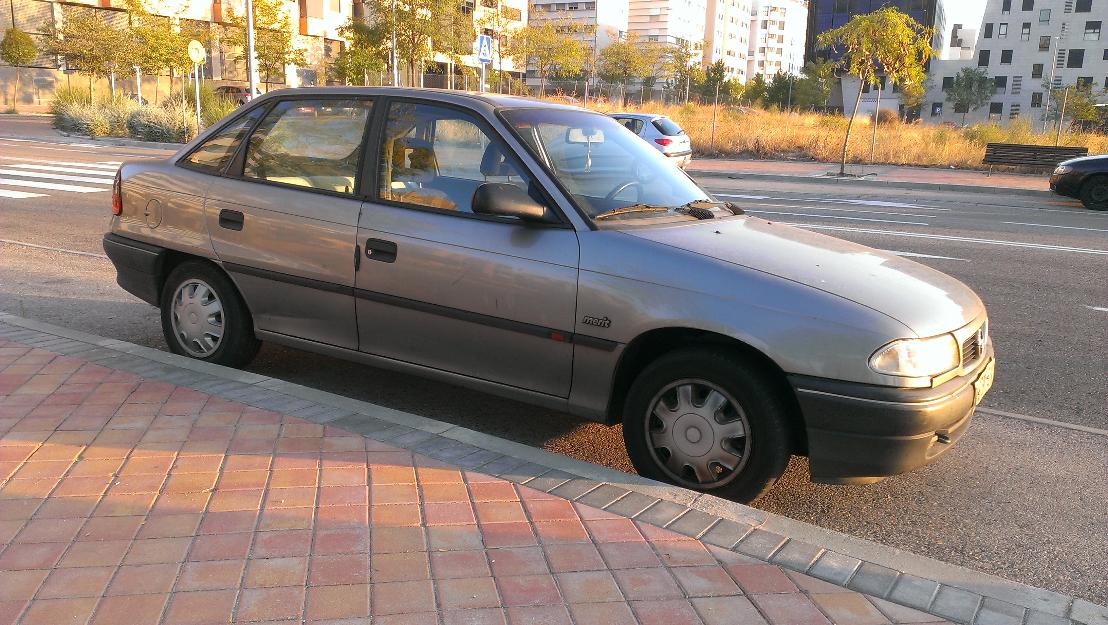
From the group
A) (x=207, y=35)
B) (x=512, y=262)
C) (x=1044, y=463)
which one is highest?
(x=207, y=35)

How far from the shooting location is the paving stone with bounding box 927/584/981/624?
9.26 ft

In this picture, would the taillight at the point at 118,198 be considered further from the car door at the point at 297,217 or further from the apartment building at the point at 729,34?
the apartment building at the point at 729,34

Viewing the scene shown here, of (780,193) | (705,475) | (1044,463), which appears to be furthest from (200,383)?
(780,193)

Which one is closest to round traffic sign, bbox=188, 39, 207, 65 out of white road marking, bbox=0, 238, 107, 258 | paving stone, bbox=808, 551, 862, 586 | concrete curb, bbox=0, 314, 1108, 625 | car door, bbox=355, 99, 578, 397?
white road marking, bbox=0, 238, 107, 258

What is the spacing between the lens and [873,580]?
118 inches

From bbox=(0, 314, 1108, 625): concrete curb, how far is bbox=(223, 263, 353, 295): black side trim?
525mm

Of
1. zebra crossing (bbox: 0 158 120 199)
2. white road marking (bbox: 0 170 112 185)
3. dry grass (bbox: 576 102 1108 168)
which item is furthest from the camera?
dry grass (bbox: 576 102 1108 168)

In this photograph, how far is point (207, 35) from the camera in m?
52.8

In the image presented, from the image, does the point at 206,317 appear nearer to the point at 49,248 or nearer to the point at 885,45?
the point at 49,248

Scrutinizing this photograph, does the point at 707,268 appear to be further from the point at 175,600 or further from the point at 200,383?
the point at 200,383

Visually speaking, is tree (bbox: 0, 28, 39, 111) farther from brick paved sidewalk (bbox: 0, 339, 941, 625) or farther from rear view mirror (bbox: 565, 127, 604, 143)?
brick paved sidewalk (bbox: 0, 339, 941, 625)

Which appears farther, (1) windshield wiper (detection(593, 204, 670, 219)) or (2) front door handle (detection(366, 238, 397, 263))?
(2) front door handle (detection(366, 238, 397, 263))

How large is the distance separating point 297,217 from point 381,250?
614 millimetres

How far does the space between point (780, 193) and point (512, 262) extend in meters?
17.0
